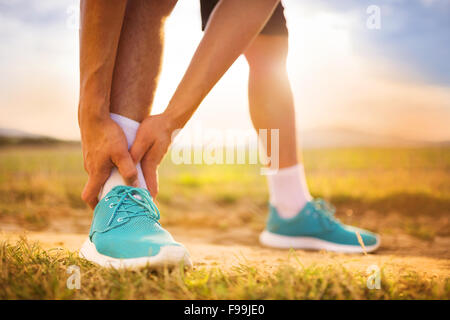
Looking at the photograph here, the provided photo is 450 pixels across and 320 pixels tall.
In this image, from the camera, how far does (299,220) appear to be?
2.17 metres

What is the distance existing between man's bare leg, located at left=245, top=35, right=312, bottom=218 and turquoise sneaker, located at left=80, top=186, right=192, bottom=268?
1.02 metres

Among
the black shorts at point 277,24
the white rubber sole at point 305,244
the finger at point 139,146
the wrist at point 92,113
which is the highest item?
the black shorts at point 277,24

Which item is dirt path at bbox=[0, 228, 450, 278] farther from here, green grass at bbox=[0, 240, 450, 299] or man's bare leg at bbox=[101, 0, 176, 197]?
man's bare leg at bbox=[101, 0, 176, 197]

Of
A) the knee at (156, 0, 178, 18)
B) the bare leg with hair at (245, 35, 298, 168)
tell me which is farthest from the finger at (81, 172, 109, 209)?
the bare leg with hair at (245, 35, 298, 168)

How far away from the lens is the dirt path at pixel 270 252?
139 cm

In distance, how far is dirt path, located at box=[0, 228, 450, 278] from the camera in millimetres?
1391

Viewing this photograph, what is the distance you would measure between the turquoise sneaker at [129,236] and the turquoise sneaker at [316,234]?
1080 mm

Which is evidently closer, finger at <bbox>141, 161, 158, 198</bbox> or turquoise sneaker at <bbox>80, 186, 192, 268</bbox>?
turquoise sneaker at <bbox>80, 186, 192, 268</bbox>

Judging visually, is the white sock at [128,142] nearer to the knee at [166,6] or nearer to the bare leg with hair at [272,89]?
the knee at [166,6]

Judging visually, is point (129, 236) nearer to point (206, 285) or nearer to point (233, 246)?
point (206, 285)

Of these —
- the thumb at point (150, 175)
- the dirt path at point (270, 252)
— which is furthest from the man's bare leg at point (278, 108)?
the thumb at point (150, 175)

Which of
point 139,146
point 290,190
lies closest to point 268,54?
point 290,190
